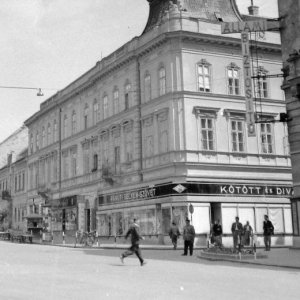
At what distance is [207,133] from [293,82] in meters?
11.7

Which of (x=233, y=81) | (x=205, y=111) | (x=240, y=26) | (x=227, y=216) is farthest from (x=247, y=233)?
(x=233, y=81)

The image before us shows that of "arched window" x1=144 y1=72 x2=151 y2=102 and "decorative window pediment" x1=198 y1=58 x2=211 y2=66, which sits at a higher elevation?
"decorative window pediment" x1=198 y1=58 x2=211 y2=66

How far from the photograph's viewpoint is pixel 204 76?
1423 inches

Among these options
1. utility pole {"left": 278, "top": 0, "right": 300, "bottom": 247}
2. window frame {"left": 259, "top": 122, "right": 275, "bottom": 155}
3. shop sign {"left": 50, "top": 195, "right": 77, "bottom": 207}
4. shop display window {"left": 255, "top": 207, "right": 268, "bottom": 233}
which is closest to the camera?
utility pole {"left": 278, "top": 0, "right": 300, "bottom": 247}

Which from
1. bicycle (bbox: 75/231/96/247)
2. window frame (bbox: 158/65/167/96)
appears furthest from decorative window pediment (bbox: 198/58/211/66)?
bicycle (bbox: 75/231/96/247)

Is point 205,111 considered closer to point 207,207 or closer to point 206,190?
point 206,190

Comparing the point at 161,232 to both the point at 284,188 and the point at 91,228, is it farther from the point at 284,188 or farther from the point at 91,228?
the point at 91,228

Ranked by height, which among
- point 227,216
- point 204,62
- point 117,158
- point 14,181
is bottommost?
point 227,216

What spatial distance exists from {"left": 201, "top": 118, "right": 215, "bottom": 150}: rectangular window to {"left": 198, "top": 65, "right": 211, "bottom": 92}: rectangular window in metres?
2.17

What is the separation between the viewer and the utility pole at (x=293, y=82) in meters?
24.2

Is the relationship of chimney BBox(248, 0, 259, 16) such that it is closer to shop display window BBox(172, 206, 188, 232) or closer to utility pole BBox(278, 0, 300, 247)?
utility pole BBox(278, 0, 300, 247)

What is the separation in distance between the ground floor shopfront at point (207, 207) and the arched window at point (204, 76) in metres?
6.66

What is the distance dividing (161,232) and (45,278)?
2206 centimetres

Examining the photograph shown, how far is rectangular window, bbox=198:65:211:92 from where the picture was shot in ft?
118
